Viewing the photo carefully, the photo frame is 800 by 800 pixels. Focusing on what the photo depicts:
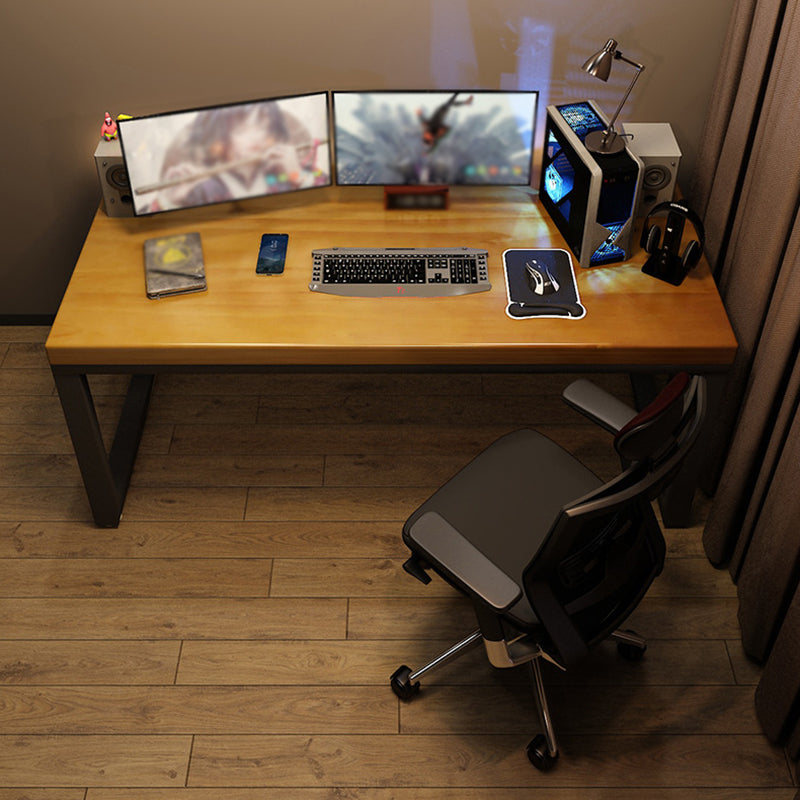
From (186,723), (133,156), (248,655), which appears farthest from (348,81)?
(186,723)

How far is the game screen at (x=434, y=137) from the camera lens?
111 inches

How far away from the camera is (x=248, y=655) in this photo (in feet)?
Result: 8.64

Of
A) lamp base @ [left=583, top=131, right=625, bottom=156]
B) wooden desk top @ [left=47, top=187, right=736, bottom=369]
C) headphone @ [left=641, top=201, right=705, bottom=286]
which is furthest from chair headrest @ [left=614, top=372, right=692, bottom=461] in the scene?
lamp base @ [left=583, top=131, right=625, bottom=156]

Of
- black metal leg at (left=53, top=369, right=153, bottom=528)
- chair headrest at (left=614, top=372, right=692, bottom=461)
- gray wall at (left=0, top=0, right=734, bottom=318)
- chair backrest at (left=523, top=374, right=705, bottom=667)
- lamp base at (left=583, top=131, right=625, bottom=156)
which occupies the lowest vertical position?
black metal leg at (left=53, top=369, right=153, bottom=528)

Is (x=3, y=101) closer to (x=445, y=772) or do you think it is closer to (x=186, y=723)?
(x=186, y=723)

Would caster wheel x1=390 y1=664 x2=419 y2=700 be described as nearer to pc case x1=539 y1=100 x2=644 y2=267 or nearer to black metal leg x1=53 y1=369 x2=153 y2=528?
black metal leg x1=53 y1=369 x2=153 y2=528

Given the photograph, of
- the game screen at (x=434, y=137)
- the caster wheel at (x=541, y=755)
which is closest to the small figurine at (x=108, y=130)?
the game screen at (x=434, y=137)

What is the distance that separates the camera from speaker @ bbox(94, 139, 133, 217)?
2807mm

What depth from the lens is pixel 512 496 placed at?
2.40 meters

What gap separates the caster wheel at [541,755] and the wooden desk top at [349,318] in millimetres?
992

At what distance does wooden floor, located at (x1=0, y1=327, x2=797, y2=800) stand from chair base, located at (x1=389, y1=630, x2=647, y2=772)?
0.14 feet

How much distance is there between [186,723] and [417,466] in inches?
44.0

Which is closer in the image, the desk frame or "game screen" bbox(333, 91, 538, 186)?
the desk frame

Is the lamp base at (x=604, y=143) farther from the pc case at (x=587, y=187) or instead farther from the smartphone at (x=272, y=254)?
the smartphone at (x=272, y=254)
